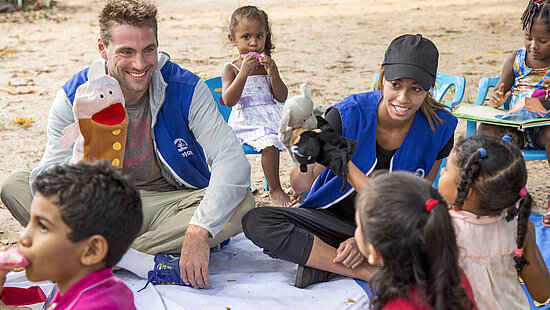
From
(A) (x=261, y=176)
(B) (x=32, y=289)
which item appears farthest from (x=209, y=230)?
(A) (x=261, y=176)

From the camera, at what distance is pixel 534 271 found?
241 cm

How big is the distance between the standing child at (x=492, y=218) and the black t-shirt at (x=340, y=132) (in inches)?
26.9

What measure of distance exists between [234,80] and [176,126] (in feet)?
3.04

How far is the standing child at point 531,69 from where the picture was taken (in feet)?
12.6

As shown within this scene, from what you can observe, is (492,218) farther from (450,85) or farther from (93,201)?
(450,85)

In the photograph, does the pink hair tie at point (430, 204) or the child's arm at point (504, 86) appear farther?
the child's arm at point (504, 86)

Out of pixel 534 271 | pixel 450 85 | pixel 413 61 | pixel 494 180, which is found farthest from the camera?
pixel 450 85

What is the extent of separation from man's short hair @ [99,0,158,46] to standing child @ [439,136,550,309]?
162 centimetres

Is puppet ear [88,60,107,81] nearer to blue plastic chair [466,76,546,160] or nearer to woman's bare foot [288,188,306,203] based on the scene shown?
woman's bare foot [288,188,306,203]

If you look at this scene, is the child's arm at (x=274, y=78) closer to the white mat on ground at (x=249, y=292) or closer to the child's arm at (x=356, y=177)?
the white mat on ground at (x=249, y=292)

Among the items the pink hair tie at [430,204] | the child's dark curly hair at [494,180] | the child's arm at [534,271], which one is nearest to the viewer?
the pink hair tie at [430,204]

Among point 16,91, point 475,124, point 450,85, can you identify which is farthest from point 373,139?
point 16,91

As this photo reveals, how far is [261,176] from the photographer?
4773mm

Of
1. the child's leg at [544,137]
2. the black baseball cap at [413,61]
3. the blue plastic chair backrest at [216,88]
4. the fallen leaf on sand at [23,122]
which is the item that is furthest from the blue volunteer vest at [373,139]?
the fallen leaf on sand at [23,122]
